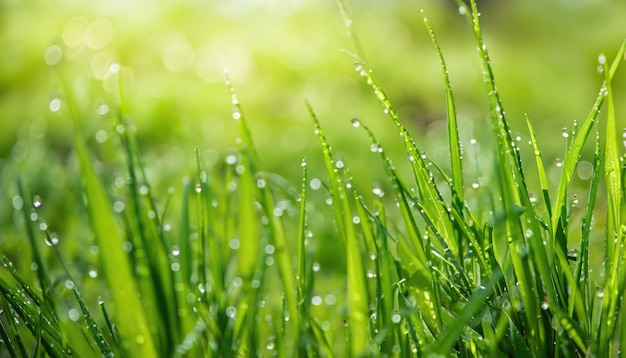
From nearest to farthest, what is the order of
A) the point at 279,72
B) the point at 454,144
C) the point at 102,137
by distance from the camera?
the point at 454,144
the point at 102,137
the point at 279,72

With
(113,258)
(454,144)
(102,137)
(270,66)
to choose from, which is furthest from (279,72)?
(113,258)

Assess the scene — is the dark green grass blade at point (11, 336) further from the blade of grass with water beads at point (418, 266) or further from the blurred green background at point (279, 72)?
the blurred green background at point (279, 72)

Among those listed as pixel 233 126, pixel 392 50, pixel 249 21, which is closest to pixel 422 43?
pixel 392 50

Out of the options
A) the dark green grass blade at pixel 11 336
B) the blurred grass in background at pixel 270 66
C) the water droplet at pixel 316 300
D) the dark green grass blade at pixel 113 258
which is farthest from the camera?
the blurred grass in background at pixel 270 66

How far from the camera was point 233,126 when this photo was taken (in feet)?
8.89

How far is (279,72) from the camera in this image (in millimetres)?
3330

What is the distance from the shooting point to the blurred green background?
98.3 inches

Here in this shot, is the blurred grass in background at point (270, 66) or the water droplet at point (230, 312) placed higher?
the blurred grass in background at point (270, 66)

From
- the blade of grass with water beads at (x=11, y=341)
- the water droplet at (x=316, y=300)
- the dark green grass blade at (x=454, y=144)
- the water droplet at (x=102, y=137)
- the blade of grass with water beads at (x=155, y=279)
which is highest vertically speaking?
the dark green grass blade at (x=454, y=144)

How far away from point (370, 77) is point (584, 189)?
147 centimetres

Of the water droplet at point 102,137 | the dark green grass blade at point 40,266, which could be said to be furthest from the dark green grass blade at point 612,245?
the water droplet at point 102,137

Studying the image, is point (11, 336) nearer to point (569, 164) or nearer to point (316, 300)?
point (316, 300)

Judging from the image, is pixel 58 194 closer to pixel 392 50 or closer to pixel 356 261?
pixel 356 261

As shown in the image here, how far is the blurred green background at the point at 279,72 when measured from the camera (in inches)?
98.3
